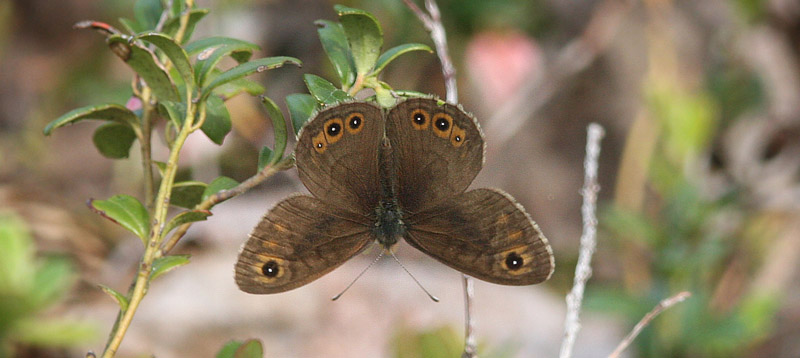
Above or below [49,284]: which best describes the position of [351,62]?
below

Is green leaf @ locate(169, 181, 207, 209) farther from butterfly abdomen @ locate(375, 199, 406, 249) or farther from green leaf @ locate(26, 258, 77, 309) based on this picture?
green leaf @ locate(26, 258, 77, 309)

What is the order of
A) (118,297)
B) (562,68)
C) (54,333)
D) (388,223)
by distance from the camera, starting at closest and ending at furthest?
(118,297) → (388,223) → (54,333) → (562,68)

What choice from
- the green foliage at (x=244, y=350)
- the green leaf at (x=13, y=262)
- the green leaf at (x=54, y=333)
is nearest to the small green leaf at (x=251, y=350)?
the green foliage at (x=244, y=350)

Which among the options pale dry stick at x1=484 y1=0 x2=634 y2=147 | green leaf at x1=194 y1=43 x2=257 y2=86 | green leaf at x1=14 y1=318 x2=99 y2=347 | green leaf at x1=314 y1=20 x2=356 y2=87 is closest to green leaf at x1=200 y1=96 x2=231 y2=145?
green leaf at x1=194 y1=43 x2=257 y2=86

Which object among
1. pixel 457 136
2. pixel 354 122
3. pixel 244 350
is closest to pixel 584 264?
pixel 457 136

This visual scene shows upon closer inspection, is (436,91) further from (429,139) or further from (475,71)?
(429,139)

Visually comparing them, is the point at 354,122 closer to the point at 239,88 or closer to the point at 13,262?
the point at 239,88

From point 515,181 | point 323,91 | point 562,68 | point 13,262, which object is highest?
point 562,68
